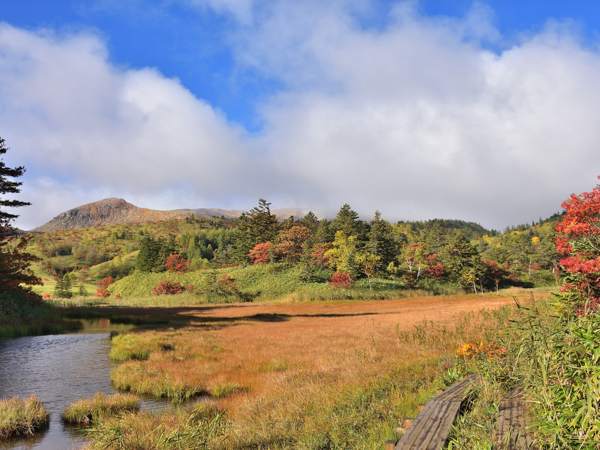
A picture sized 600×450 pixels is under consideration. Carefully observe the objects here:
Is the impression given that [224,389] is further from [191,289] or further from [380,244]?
[380,244]

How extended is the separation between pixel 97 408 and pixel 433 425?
860 centimetres

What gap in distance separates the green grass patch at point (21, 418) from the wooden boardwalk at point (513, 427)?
9781 millimetres

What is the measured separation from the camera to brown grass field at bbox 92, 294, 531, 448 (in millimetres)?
6383

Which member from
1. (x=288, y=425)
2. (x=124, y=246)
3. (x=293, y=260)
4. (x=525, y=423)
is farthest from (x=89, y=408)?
(x=124, y=246)

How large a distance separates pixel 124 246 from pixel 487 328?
590ft

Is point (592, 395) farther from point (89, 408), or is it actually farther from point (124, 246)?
point (124, 246)

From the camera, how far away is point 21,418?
8344 mm

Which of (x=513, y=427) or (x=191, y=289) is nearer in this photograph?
(x=513, y=427)

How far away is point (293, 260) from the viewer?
2985 inches

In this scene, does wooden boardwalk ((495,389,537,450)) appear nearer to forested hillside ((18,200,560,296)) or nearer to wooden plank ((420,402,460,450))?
wooden plank ((420,402,460,450))

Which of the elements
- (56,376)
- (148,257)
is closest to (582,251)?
(56,376)

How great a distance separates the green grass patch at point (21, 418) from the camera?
8.05 meters

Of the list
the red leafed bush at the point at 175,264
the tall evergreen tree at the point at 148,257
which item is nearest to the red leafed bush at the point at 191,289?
the red leafed bush at the point at 175,264

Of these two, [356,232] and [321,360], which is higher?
[356,232]
